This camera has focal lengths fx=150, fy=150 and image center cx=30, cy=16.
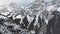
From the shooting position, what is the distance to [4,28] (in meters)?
1.36

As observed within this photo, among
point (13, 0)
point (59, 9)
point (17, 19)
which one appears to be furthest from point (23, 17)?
point (59, 9)

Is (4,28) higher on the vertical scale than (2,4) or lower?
lower

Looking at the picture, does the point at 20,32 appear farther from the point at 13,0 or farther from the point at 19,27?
the point at 13,0

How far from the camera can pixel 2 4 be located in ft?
4.51

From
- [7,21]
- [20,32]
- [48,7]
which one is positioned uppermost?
[48,7]

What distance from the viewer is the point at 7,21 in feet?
4.49

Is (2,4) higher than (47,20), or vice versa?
(2,4)

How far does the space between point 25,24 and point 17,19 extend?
0.09m

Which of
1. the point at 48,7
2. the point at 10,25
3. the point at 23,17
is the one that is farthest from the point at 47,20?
the point at 10,25

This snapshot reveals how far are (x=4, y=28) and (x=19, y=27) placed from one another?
0.14 meters

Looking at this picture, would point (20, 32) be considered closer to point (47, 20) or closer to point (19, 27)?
point (19, 27)

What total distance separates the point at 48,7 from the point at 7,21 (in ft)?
1.30

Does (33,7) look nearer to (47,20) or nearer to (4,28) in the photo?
(47,20)

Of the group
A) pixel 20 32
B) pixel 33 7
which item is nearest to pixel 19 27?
pixel 20 32
